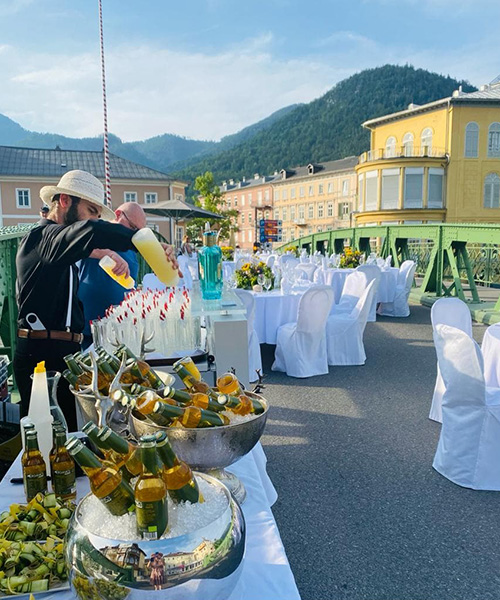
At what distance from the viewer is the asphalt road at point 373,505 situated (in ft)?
6.91

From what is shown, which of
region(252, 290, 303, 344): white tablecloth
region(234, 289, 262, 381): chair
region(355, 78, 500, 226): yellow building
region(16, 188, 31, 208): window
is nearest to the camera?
region(234, 289, 262, 381): chair

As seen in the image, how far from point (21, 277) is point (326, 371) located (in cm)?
384

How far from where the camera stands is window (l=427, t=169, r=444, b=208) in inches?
1318

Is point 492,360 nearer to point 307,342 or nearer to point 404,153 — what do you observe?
point 307,342

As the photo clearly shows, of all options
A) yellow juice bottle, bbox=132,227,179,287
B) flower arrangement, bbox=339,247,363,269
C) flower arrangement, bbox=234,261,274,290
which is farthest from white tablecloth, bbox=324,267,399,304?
yellow juice bottle, bbox=132,227,179,287

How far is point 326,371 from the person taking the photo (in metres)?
5.32

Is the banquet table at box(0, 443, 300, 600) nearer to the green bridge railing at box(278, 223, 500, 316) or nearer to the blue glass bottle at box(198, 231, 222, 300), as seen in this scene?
the blue glass bottle at box(198, 231, 222, 300)

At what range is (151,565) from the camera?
732 mm

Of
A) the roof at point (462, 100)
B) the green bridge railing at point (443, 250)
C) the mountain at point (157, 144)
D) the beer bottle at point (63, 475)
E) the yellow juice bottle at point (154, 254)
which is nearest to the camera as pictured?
the beer bottle at point (63, 475)

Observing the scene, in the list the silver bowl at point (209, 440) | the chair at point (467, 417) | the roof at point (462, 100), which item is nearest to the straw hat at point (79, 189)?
the silver bowl at point (209, 440)

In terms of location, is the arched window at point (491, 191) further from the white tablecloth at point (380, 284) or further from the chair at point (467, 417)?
the chair at point (467, 417)

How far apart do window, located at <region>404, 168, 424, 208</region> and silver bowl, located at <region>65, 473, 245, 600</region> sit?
35330mm

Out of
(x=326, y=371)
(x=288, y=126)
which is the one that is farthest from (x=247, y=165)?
(x=326, y=371)

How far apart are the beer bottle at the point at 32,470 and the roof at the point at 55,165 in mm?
39102
